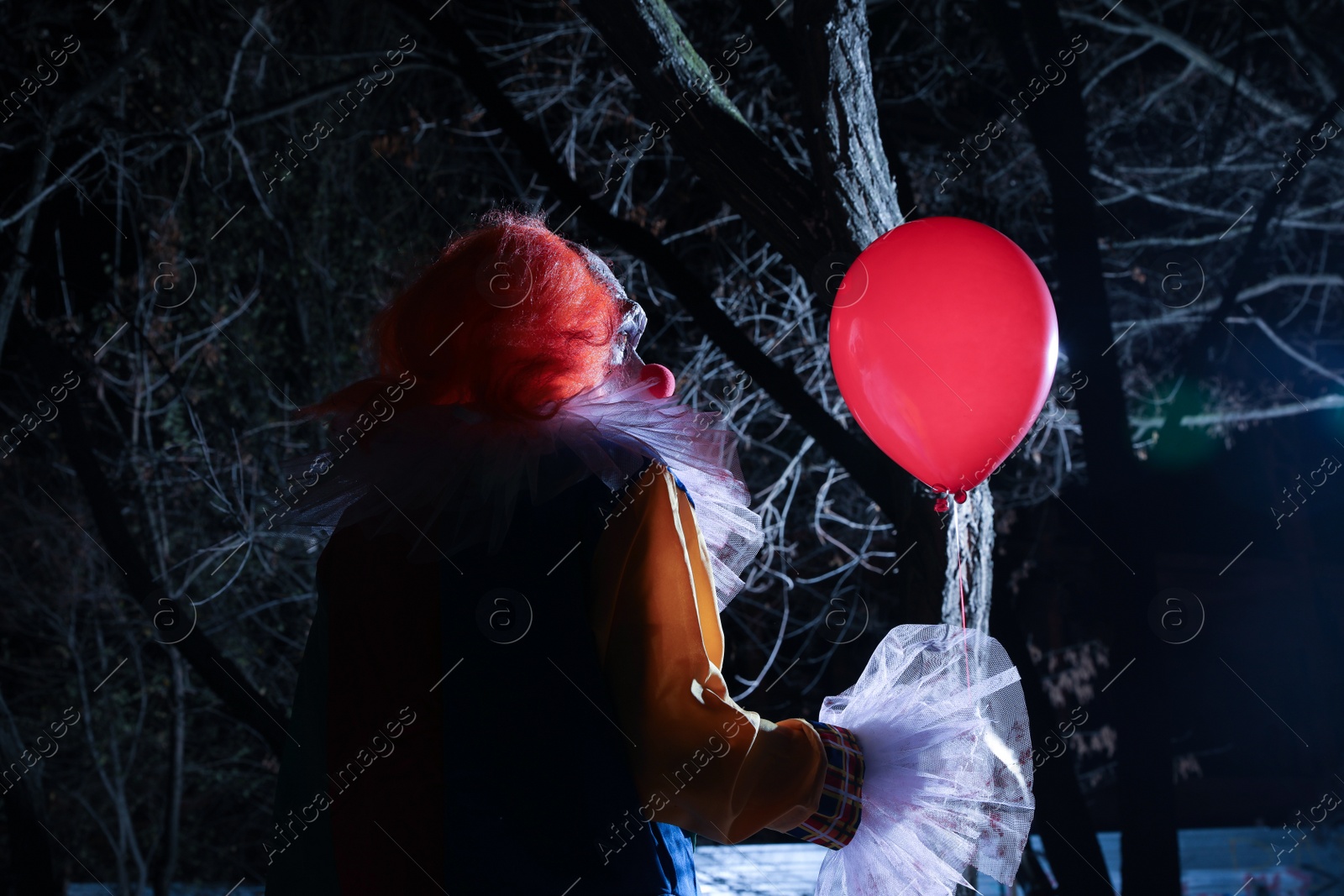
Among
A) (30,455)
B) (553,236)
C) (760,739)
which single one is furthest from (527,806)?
(30,455)

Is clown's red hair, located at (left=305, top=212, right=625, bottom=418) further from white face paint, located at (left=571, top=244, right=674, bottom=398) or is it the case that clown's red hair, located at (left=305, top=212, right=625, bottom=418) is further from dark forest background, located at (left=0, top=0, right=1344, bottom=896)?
dark forest background, located at (left=0, top=0, right=1344, bottom=896)

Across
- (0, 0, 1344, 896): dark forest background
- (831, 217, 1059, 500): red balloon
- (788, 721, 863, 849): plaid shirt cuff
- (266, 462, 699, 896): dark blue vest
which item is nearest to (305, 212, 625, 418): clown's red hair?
(266, 462, 699, 896): dark blue vest

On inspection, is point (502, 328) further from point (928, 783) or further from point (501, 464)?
point (928, 783)

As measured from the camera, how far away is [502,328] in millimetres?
1171

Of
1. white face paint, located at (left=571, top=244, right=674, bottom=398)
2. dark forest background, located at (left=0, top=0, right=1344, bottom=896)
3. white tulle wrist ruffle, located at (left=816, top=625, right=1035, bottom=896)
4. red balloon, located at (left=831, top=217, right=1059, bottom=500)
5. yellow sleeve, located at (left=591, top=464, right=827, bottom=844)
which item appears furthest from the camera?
dark forest background, located at (left=0, top=0, right=1344, bottom=896)

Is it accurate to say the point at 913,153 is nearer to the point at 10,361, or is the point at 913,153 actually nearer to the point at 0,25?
the point at 0,25

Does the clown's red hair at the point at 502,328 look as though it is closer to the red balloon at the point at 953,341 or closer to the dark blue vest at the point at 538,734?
the dark blue vest at the point at 538,734

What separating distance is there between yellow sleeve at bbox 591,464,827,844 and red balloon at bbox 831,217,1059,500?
814mm

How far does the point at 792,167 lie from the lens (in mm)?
2191

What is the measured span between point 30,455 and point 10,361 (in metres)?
0.52

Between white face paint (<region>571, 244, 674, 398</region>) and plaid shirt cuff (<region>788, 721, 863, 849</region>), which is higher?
white face paint (<region>571, 244, 674, 398</region>)

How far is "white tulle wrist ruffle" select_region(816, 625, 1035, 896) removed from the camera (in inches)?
A: 44.0

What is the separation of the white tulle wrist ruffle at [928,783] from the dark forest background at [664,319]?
212 centimetres

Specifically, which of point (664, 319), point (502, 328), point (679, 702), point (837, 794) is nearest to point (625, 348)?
point (502, 328)
